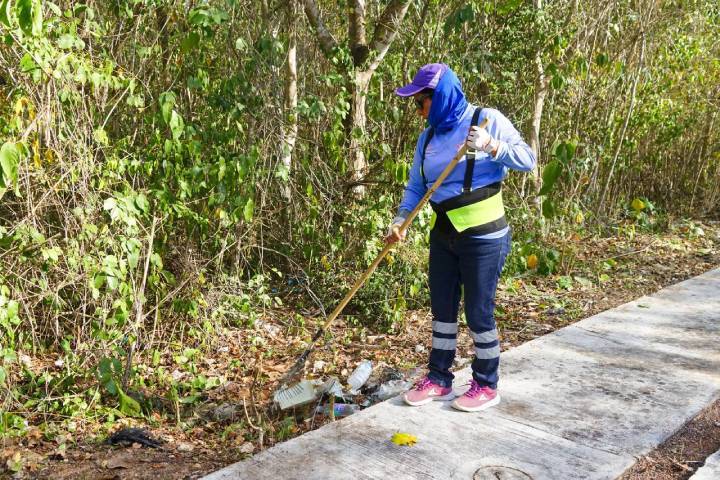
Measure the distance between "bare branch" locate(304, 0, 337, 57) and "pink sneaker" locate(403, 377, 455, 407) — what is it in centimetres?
337

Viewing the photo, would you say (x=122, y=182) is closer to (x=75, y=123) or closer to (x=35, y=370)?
(x=75, y=123)

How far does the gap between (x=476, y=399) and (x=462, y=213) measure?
1.08 meters

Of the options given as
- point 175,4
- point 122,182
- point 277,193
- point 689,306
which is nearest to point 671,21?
point 689,306

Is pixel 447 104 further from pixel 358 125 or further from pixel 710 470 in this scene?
pixel 358 125

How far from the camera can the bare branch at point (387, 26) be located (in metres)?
6.41

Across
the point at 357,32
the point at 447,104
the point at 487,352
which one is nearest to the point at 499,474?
the point at 487,352

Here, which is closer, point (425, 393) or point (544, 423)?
point (544, 423)

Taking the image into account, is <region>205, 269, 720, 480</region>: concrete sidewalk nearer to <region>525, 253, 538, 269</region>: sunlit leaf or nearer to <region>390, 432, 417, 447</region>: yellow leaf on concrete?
<region>390, 432, 417, 447</region>: yellow leaf on concrete

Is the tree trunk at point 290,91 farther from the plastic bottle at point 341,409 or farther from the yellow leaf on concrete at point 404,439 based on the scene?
the yellow leaf on concrete at point 404,439

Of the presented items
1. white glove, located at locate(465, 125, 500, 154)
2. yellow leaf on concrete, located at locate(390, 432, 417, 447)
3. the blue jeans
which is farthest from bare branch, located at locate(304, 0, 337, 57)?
yellow leaf on concrete, located at locate(390, 432, 417, 447)

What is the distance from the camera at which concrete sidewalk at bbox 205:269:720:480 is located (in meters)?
3.41

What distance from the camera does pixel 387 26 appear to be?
21.1 ft

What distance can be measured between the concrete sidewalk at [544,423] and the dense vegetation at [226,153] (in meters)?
1.31

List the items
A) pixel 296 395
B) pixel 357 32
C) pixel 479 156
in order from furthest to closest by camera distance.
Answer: pixel 357 32, pixel 296 395, pixel 479 156
